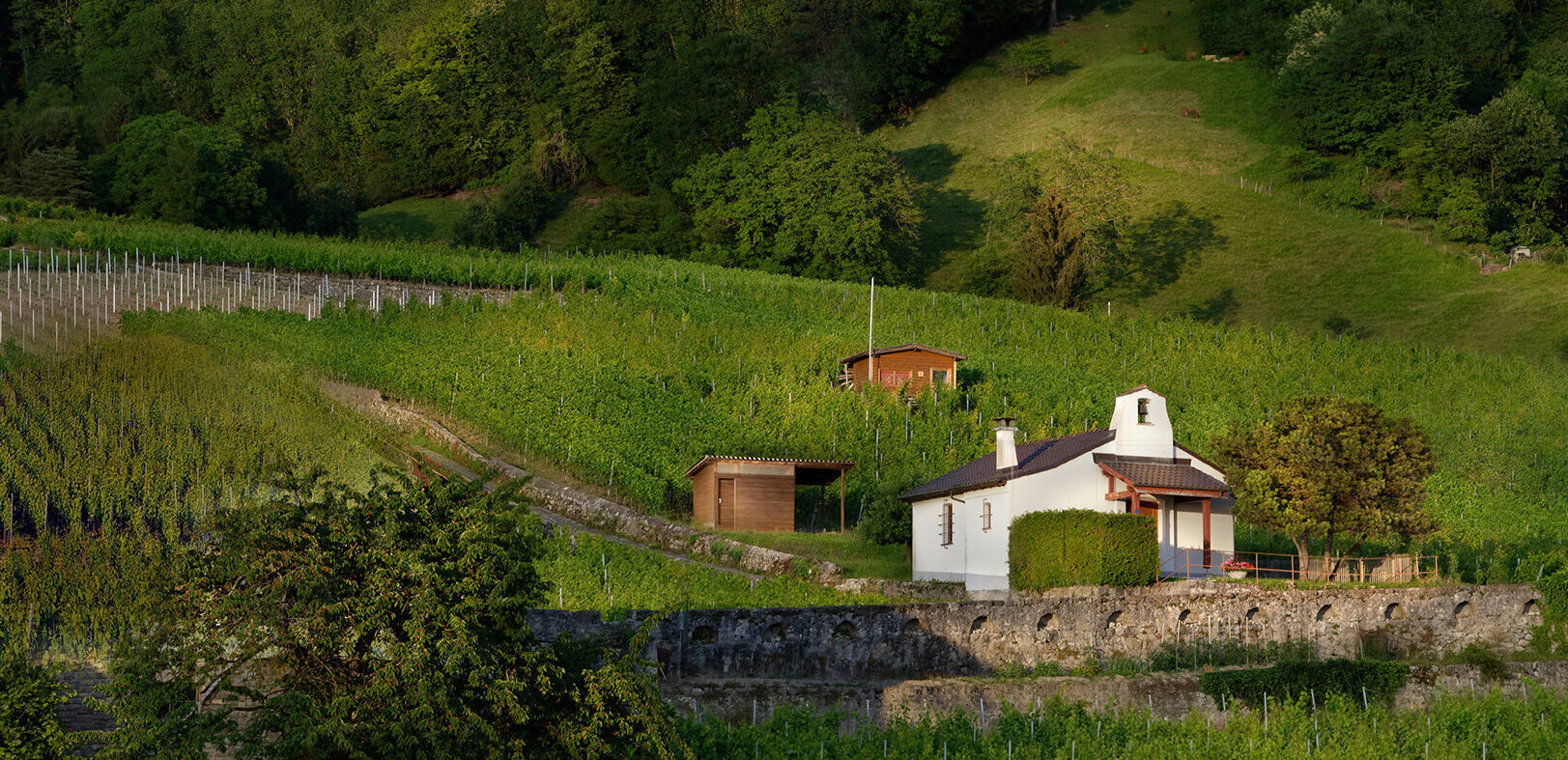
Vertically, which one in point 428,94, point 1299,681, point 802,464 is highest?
point 428,94

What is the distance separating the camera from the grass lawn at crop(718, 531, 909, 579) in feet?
112

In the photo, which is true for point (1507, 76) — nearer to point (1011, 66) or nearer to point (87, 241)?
point (1011, 66)

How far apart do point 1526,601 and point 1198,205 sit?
54.9 m

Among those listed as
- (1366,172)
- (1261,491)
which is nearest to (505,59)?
(1366,172)

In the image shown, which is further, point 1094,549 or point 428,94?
point 428,94

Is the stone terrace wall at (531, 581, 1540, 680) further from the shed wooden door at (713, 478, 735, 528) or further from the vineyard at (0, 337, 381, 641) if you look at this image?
the shed wooden door at (713, 478, 735, 528)

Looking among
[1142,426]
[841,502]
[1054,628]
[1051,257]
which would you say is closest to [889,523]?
[841,502]

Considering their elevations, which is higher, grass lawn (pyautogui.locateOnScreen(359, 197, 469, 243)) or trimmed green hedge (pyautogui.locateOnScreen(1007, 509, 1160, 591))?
grass lawn (pyautogui.locateOnScreen(359, 197, 469, 243))

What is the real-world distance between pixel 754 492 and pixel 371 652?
868 inches

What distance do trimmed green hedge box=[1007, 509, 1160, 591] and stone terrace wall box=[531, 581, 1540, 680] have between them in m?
0.42

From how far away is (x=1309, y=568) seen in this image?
32656 mm

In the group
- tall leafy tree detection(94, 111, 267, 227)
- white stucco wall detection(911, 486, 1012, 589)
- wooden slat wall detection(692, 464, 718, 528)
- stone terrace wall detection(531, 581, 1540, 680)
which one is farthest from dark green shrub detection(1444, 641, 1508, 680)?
tall leafy tree detection(94, 111, 267, 227)

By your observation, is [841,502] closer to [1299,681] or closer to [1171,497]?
[1171,497]

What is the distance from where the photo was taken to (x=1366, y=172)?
275 ft
